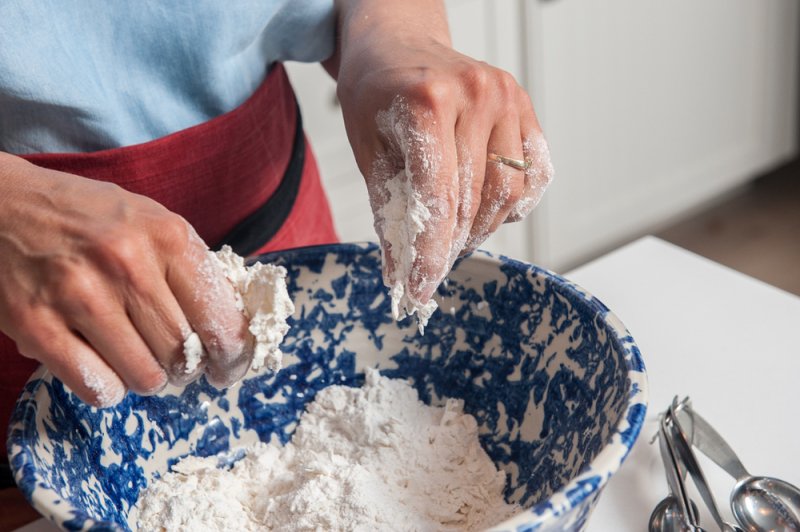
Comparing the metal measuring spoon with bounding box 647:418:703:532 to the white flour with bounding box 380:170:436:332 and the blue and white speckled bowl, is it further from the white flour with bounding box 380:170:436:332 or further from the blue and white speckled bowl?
the white flour with bounding box 380:170:436:332

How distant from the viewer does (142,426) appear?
0.55 metres

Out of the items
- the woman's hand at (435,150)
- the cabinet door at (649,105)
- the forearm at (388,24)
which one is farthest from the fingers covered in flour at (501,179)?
the cabinet door at (649,105)

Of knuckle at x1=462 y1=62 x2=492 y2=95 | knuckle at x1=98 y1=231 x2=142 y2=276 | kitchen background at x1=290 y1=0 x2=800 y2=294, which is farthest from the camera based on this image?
kitchen background at x1=290 y1=0 x2=800 y2=294

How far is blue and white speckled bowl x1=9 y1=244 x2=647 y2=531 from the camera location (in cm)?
46

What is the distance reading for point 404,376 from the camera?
61 cm

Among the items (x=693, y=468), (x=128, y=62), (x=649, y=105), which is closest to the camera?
(x=693, y=468)

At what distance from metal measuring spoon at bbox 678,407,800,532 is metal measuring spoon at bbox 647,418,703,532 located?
0.03 m

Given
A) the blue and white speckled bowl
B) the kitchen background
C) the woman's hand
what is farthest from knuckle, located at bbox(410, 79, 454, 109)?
the kitchen background

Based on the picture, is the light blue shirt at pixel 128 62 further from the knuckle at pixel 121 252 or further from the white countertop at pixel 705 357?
the white countertop at pixel 705 357

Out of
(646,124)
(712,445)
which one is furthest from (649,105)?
(712,445)

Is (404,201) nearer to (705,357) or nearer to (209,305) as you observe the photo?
(209,305)

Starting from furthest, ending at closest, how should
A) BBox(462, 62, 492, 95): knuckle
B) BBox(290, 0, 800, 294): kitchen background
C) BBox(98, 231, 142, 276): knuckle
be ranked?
BBox(290, 0, 800, 294): kitchen background
BBox(462, 62, 492, 95): knuckle
BBox(98, 231, 142, 276): knuckle

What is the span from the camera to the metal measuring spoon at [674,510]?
18.9 inches

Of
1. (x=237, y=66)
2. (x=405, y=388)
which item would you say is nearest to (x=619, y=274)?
(x=405, y=388)
